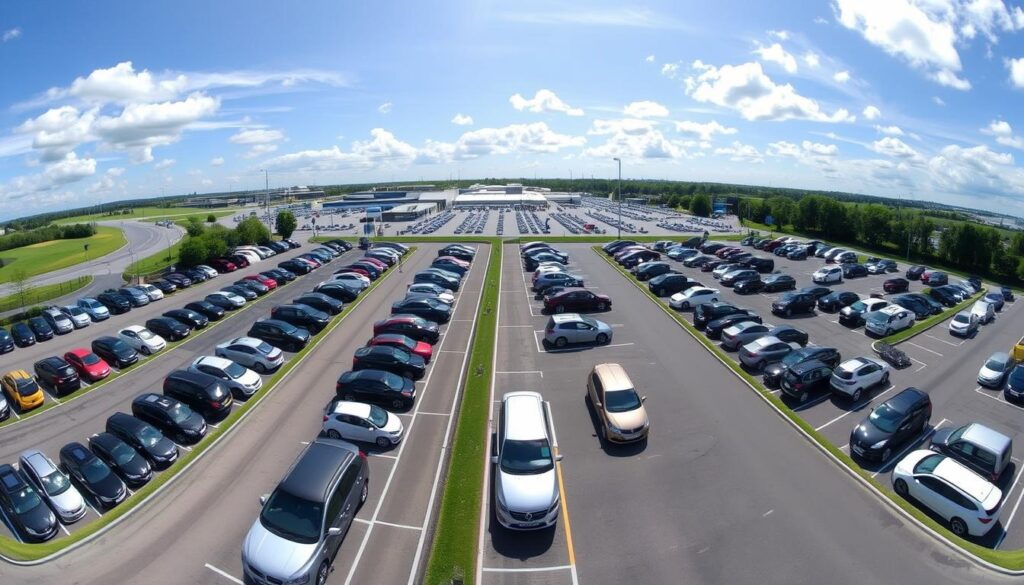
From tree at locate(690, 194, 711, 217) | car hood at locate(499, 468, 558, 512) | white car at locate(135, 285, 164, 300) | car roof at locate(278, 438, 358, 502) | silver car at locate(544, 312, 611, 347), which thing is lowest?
car hood at locate(499, 468, 558, 512)

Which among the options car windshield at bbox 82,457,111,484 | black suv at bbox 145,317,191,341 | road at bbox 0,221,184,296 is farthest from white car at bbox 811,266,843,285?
road at bbox 0,221,184,296

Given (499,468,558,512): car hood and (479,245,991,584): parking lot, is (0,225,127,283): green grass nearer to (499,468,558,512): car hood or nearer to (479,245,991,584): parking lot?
(499,468,558,512): car hood

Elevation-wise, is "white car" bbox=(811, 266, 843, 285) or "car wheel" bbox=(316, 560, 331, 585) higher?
"white car" bbox=(811, 266, 843, 285)

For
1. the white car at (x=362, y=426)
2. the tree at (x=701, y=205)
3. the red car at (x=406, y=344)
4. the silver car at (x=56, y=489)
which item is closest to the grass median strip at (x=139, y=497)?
the silver car at (x=56, y=489)

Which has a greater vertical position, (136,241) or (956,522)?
(136,241)

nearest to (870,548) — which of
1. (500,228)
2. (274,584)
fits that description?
(274,584)

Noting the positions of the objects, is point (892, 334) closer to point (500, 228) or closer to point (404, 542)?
point (404, 542)

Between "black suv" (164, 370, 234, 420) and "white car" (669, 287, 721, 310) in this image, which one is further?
"white car" (669, 287, 721, 310)
